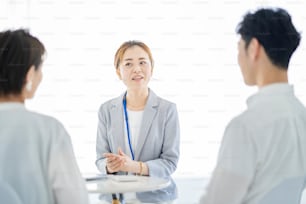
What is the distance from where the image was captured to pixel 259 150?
0.99m

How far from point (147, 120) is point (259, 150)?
96cm

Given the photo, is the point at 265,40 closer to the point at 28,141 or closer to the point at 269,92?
the point at 269,92

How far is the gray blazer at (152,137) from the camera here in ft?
6.15

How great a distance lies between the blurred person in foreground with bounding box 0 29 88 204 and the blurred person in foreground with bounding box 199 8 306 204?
0.34 m

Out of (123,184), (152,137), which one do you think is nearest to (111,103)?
(152,137)

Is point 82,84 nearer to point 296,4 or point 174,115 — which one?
point 174,115

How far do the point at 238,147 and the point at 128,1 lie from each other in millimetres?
1390

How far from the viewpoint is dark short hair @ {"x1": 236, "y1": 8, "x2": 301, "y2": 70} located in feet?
3.46

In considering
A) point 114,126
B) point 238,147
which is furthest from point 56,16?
point 238,147

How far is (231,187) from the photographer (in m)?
1.00

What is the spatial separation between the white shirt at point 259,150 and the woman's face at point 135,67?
36.6 inches

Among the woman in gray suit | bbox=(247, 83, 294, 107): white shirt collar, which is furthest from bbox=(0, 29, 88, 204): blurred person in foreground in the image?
the woman in gray suit

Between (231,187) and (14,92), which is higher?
(14,92)

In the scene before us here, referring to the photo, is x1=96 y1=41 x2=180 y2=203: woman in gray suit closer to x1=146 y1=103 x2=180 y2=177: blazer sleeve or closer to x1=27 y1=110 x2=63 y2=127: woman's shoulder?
x1=146 y1=103 x2=180 y2=177: blazer sleeve
